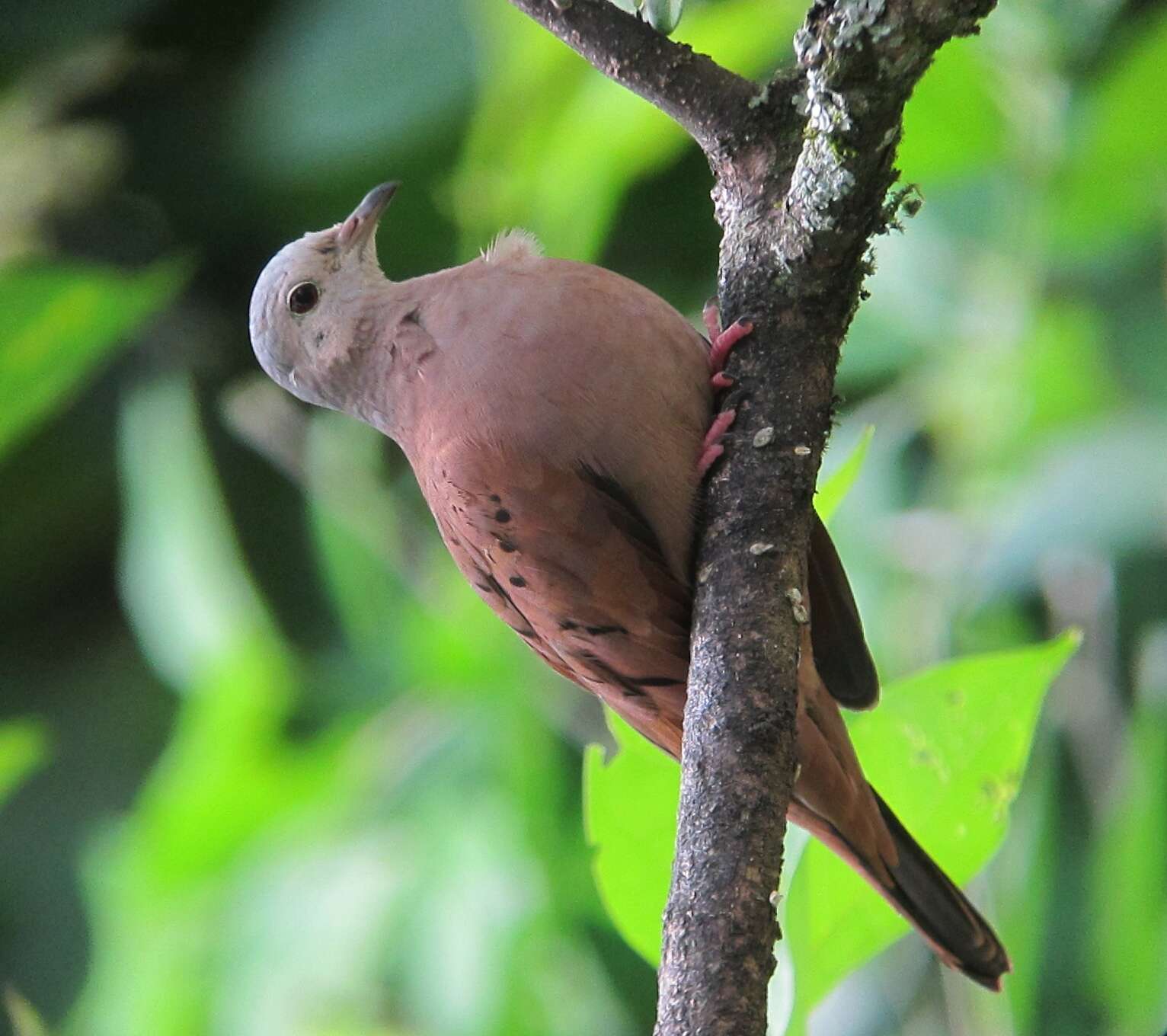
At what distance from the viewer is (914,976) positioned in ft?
7.57

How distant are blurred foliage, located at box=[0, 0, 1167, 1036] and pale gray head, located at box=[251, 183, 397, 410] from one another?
1.35 feet

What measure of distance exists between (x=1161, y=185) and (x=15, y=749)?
1946 millimetres

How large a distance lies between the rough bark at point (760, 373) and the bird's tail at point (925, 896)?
0.50 metres

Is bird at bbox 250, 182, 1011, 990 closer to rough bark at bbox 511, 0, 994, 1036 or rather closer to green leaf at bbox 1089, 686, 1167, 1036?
rough bark at bbox 511, 0, 994, 1036

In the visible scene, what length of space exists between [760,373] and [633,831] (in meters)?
0.53

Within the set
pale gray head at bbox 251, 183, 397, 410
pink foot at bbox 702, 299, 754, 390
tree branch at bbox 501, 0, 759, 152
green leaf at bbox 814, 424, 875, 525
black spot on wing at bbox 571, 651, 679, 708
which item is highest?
pale gray head at bbox 251, 183, 397, 410

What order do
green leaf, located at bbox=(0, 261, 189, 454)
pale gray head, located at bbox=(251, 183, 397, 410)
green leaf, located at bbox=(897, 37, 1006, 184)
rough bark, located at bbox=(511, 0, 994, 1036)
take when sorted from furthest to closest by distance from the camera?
green leaf, located at bbox=(897, 37, 1006, 184), green leaf, located at bbox=(0, 261, 189, 454), pale gray head, located at bbox=(251, 183, 397, 410), rough bark, located at bbox=(511, 0, 994, 1036)

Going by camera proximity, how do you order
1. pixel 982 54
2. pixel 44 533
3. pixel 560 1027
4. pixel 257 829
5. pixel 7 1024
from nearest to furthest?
pixel 982 54, pixel 560 1027, pixel 257 829, pixel 7 1024, pixel 44 533

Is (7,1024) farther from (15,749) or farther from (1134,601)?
(1134,601)

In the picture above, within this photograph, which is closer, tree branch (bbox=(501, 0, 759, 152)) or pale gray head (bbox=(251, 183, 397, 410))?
tree branch (bbox=(501, 0, 759, 152))

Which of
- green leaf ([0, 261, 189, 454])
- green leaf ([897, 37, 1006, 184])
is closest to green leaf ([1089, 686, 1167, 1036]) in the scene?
green leaf ([897, 37, 1006, 184])

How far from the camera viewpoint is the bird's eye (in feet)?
5.51

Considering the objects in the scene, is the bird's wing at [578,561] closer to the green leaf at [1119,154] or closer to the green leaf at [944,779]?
the green leaf at [944,779]

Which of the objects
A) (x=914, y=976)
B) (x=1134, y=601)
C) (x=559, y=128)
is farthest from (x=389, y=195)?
(x=914, y=976)
